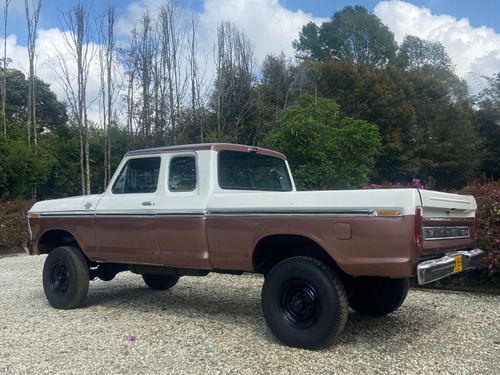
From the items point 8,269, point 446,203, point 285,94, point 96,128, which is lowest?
point 8,269

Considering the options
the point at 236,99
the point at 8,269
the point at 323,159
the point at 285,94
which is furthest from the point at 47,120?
the point at 323,159

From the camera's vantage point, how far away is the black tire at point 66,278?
6141 mm

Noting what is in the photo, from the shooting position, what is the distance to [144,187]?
5.75 meters

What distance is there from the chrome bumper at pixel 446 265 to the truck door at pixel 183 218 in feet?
7.07

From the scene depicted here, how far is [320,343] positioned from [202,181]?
2.08 m

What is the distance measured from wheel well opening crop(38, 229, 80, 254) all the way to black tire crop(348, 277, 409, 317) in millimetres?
3765

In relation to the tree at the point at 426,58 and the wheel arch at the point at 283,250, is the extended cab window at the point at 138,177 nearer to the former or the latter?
the wheel arch at the point at 283,250

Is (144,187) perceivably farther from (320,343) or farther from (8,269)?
(8,269)

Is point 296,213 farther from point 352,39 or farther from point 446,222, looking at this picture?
point 352,39

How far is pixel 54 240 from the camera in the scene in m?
6.74

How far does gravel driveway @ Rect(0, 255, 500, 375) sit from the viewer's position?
4.04 metres

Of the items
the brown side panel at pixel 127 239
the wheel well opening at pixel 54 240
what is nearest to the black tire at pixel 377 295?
the brown side panel at pixel 127 239

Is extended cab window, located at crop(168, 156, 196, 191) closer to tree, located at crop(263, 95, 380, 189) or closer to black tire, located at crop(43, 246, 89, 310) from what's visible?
black tire, located at crop(43, 246, 89, 310)

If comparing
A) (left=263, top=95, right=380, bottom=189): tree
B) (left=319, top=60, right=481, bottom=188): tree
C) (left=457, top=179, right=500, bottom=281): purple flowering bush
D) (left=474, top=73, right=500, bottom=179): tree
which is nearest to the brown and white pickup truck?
(left=457, top=179, right=500, bottom=281): purple flowering bush
